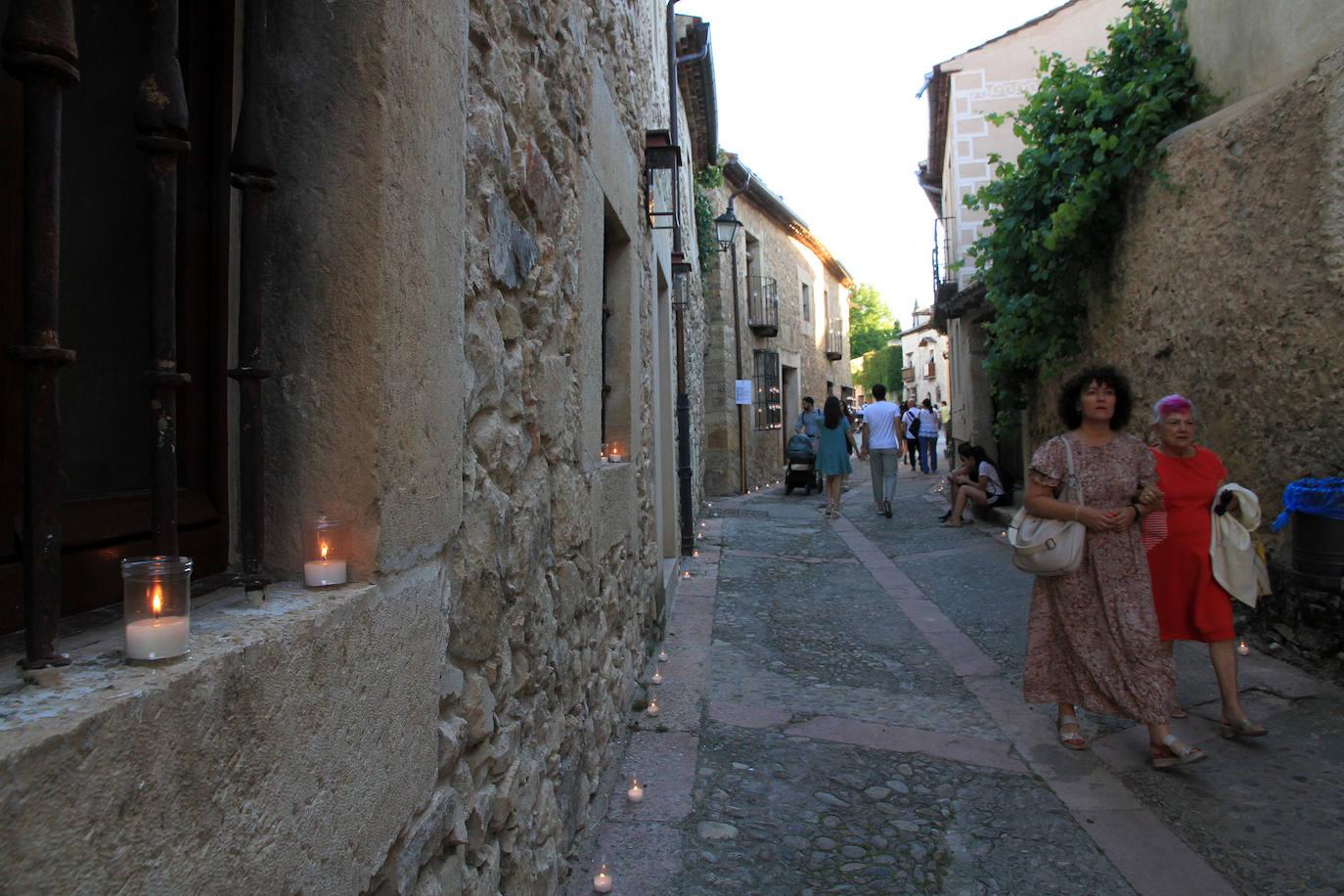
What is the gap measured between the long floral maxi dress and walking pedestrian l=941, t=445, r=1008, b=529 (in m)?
6.33

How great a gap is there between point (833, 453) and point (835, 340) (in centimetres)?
1465

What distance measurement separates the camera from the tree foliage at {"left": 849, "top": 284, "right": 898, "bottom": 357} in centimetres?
5438

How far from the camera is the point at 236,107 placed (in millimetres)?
1414

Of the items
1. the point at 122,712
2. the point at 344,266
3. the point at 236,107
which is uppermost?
the point at 236,107

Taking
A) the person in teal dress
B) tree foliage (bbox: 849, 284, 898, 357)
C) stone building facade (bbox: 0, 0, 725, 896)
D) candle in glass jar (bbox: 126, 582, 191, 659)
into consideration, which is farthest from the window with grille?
tree foliage (bbox: 849, 284, 898, 357)

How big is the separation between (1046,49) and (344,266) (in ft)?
45.6

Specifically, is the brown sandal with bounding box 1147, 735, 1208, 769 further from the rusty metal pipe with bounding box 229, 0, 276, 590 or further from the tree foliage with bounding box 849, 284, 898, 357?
the tree foliage with bounding box 849, 284, 898, 357

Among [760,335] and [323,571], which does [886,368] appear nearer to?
[760,335]

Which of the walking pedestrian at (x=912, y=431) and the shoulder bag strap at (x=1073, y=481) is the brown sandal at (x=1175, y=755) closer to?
the shoulder bag strap at (x=1073, y=481)

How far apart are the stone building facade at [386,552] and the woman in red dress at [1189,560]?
242 centimetres

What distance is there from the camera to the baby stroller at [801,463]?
14.7 m

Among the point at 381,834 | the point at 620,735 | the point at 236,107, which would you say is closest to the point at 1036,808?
the point at 620,735

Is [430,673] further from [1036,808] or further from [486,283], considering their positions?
[1036,808]

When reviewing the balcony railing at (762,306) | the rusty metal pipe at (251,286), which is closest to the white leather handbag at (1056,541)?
the rusty metal pipe at (251,286)
